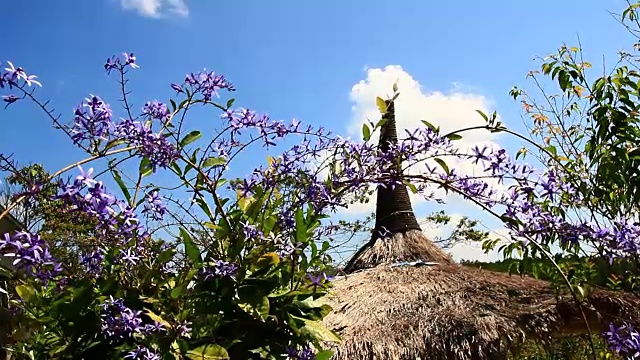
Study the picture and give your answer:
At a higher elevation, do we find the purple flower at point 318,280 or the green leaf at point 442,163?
the green leaf at point 442,163

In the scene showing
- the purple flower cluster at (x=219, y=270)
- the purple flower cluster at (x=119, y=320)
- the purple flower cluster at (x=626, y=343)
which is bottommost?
the purple flower cluster at (x=626, y=343)

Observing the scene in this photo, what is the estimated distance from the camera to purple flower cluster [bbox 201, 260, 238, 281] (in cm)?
195

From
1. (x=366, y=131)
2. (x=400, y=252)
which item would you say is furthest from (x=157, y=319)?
(x=400, y=252)

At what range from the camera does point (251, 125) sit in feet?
7.36

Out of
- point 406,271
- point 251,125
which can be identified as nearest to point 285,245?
point 251,125

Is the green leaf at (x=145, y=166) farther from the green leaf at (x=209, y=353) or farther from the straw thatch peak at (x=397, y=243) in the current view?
the straw thatch peak at (x=397, y=243)

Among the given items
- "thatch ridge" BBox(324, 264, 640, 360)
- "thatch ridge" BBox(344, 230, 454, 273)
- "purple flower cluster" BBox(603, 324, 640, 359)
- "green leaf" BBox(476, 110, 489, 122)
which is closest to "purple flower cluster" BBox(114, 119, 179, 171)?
"green leaf" BBox(476, 110, 489, 122)

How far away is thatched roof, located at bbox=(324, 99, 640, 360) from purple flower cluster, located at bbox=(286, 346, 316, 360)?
1.99m

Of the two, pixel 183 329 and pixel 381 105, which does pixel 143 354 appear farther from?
pixel 381 105

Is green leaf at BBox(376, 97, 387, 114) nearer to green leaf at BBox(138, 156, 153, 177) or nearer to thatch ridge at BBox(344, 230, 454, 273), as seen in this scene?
green leaf at BBox(138, 156, 153, 177)

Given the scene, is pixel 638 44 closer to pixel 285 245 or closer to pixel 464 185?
pixel 464 185

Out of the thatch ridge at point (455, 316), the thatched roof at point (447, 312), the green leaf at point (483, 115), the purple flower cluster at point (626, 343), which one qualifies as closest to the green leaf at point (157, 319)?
the green leaf at point (483, 115)

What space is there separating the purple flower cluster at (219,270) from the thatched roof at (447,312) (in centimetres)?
219

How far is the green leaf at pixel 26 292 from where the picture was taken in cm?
221
